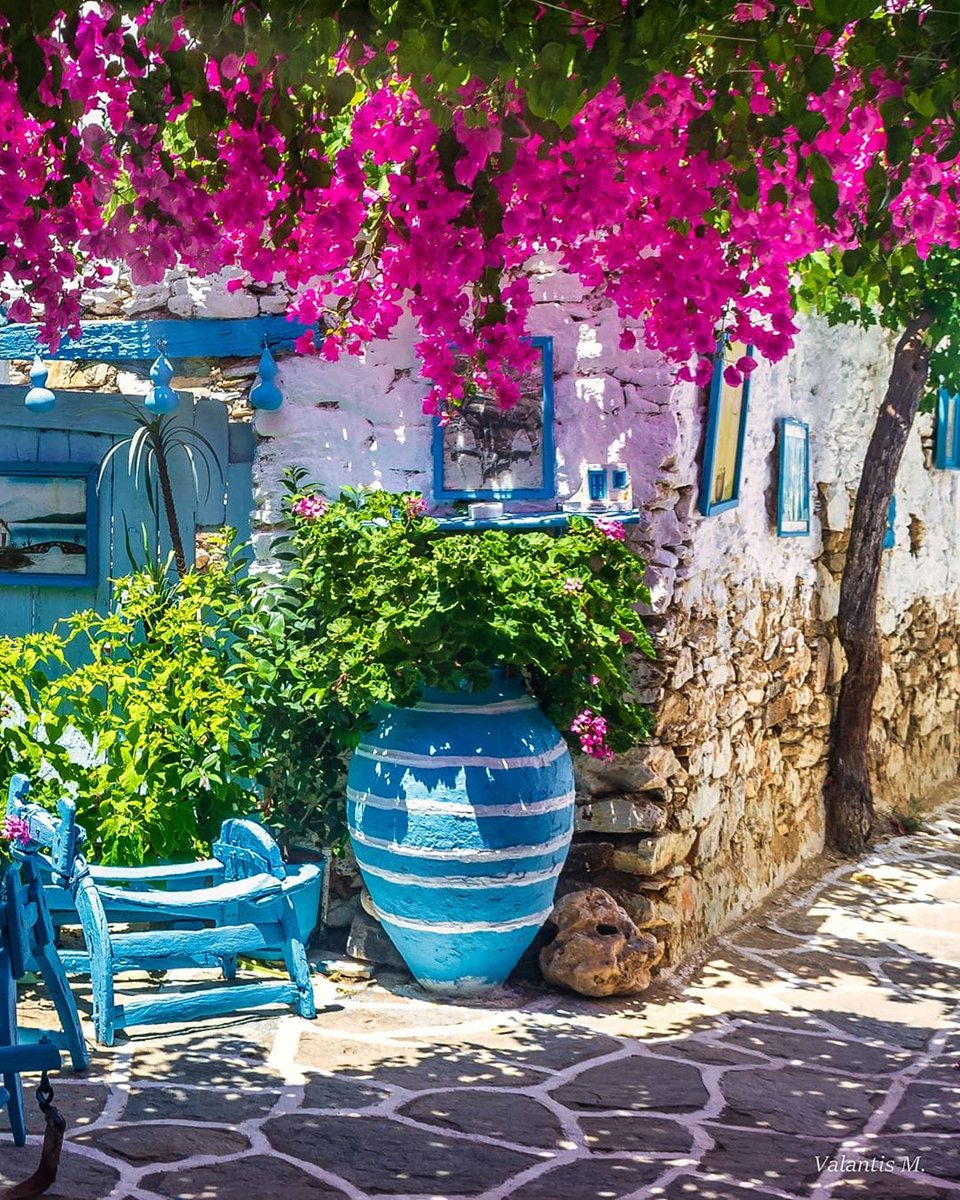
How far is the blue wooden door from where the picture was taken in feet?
22.9

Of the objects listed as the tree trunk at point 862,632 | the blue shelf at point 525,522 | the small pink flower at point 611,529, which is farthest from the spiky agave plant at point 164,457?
the tree trunk at point 862,632

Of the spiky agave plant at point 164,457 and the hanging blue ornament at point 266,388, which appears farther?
the spiky agave plant at point 164,457

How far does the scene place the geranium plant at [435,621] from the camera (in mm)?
5812

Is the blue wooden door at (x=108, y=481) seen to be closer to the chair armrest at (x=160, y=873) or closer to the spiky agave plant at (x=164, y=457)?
the spiky agave plant at (x=164, y=457)

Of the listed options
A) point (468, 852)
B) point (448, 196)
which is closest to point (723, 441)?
point (468, 852)

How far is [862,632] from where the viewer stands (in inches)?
356

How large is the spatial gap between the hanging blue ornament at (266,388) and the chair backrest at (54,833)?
1.89 metres

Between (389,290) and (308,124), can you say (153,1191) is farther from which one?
(308,124)

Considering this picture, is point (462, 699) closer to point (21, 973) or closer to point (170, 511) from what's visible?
point (170, 511)

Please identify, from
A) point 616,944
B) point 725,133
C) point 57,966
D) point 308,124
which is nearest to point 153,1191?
point 57,966

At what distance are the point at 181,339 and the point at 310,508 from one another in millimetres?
1102

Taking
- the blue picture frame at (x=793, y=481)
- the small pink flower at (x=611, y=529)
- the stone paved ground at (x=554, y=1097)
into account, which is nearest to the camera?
the stone paved ground at (x=554, y=1097)

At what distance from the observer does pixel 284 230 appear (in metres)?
3.67

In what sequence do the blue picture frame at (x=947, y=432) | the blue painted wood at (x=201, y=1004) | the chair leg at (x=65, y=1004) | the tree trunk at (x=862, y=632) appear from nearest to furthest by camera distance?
the chair leg at (x=65, y=1004) < the blue painted wood at (x=201, y=1004) < the tree trunk at (x=862, y=632) < the blue picture frame at (x=947, y=432)
